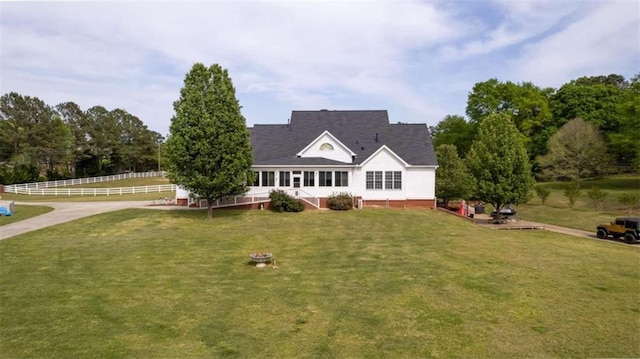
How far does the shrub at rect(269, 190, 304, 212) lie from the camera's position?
103 feet

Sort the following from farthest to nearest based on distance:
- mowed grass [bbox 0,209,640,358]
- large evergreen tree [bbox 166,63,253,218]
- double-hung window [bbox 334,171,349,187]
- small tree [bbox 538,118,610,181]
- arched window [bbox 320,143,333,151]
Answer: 1. small tree [bbox 538,118,610,181]
2. arched window [bbox 320,143,333,151]
3. double-hung window [bbox 334,171,349,187]
4. large evergreen tree [bbox 166,63,253,218]
5. mowed grass [bbox 0,209,640,358]

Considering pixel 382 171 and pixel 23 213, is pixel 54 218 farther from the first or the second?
pixel 382 171

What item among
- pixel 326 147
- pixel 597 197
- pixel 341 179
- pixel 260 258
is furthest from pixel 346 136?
pixel 260 258

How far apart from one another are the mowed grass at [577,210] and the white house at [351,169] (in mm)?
9568

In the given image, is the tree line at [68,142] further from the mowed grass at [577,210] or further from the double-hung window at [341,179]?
the mowed grass at [577,210]

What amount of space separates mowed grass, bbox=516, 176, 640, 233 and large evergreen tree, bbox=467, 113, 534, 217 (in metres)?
3.21

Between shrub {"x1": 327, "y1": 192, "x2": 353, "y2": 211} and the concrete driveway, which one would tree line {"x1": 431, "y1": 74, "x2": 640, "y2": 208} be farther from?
the concrete driveway

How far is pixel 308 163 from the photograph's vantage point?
34.1 meters

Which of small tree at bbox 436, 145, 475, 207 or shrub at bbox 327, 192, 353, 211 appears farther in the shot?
small tree at bbox 436, 145, 475, 207

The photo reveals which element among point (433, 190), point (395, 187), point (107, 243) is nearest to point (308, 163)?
point (395, 187)

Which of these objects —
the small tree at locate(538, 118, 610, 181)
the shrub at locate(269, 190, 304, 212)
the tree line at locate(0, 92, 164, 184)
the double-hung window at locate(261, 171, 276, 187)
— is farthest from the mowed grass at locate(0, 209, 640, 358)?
the tree line at locate(0, 92, 164, 184)

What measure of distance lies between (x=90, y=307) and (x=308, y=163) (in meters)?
23.6

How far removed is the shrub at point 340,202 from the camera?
32656 mm

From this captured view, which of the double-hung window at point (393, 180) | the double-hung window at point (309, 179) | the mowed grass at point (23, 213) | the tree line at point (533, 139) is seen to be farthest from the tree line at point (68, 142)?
the tree line at point (533, 139)
